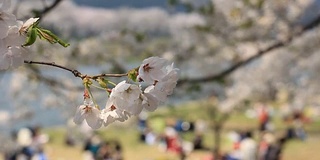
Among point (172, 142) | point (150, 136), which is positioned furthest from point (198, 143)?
point (172, 142)

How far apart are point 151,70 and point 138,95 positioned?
51 millimetres

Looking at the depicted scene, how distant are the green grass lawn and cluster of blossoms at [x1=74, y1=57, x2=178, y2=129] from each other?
10.6m

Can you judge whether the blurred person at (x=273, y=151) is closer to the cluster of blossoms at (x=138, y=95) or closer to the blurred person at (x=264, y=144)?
the blurred person at (x=264, y=144)

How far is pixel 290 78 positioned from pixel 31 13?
8609 mm

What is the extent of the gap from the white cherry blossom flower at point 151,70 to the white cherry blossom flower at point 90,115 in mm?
123

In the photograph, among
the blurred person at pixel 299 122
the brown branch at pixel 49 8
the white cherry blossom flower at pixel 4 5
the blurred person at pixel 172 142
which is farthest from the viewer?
the blurred person at pixel 299 122

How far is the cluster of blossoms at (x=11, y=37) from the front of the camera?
42.8 inches

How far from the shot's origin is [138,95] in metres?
1.19

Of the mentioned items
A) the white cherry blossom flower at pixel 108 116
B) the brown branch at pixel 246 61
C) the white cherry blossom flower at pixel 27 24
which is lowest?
the white cherry blossom flower at pixel 108 116

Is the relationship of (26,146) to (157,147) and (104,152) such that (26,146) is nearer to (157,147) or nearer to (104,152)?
(104,152)

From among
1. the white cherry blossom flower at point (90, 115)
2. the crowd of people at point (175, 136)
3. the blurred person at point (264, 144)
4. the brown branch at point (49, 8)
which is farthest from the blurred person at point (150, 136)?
the white cherry blossom flower at point (90, 115)

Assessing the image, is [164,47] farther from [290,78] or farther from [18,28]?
[18,28]

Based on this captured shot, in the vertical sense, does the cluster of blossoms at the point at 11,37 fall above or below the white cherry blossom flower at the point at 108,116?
above

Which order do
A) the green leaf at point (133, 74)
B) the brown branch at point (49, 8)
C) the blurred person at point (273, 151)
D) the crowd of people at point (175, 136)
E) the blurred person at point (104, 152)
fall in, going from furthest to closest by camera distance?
the crowd of people at point (175, 136) → the blurred person at point (273, 151) → the blurred person at point (104, 152) → the brown branch at point (49, 8) → the green leaf at point (133, 74)
